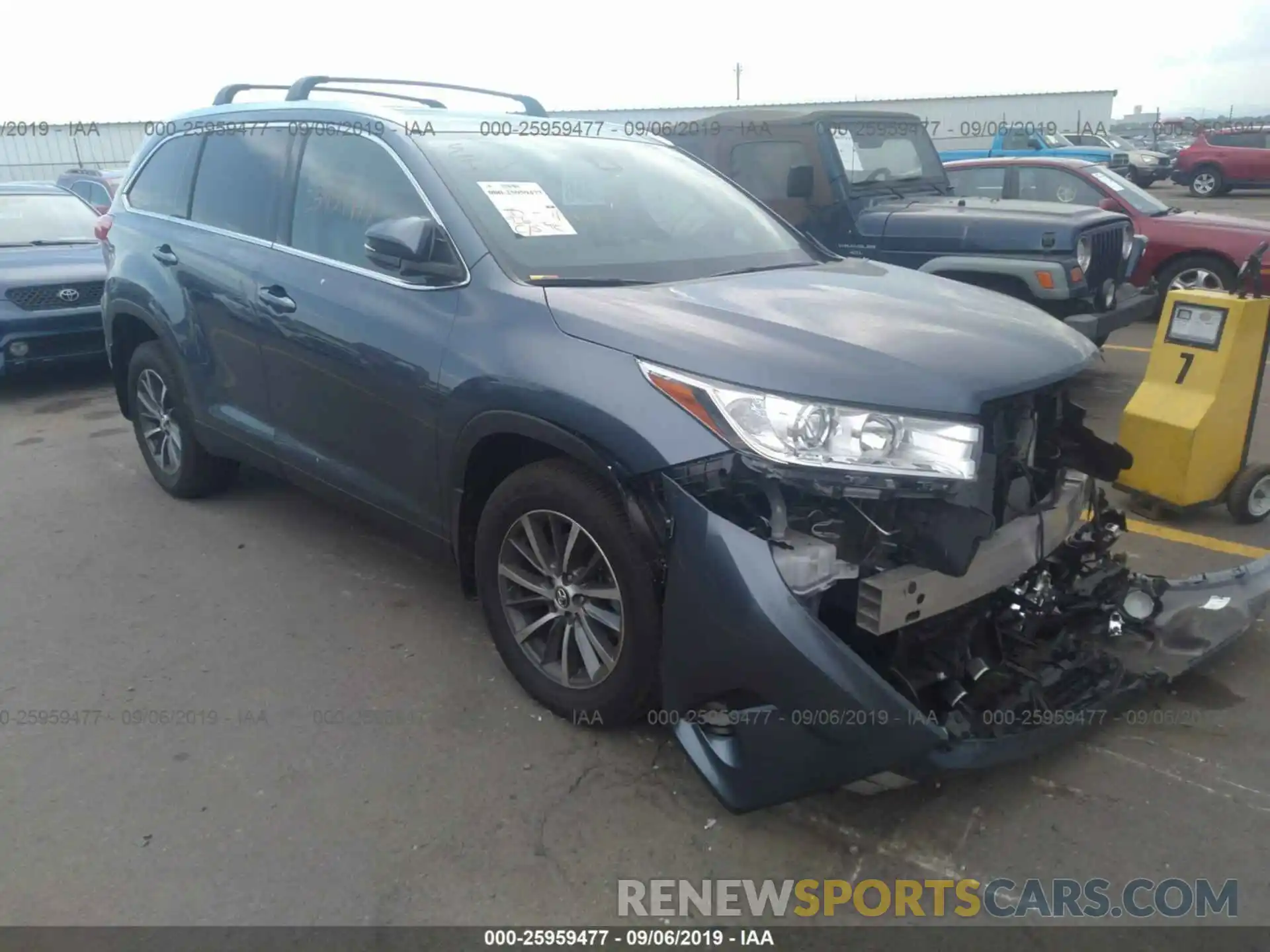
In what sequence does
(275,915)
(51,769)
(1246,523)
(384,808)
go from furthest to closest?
1. (1246,523)
2. (51,769)
3. (384,808)
4. (275,915)

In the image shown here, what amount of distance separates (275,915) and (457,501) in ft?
4.39

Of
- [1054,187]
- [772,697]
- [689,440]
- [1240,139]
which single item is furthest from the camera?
[1240,139]

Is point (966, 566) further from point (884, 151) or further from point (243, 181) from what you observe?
point (884, 151)

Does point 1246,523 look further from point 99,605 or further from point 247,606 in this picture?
point 99,605

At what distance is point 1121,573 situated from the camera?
3.37 meters

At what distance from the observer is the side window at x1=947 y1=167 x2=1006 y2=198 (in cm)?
984

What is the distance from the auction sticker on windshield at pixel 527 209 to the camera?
3.33m

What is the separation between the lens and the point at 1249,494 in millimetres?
4570

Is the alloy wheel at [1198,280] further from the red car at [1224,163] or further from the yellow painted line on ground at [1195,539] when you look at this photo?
the red car at [1224,163]

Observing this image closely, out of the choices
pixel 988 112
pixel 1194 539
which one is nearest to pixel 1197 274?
pixel 1194 539

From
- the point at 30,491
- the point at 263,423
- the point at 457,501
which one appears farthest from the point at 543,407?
the point at 30,491

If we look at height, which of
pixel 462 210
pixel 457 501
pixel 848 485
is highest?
pixel 462 210

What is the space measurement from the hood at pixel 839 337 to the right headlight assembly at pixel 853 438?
0.04 m

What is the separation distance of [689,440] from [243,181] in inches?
111
